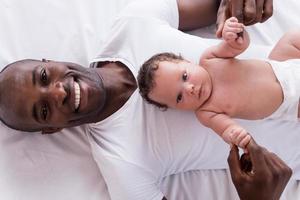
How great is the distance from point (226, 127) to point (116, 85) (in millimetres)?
425

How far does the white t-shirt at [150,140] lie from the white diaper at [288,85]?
0.20m

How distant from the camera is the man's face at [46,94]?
1.39m

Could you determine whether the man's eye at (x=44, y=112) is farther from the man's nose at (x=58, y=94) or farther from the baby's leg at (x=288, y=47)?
the baby's leg at (x=288, y=47)

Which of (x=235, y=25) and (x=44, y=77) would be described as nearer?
(x=235, y=25)

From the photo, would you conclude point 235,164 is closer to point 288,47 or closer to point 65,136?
point 288,47

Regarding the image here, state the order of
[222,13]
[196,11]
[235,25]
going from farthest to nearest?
[196,11]
[222,13]
[235,25]

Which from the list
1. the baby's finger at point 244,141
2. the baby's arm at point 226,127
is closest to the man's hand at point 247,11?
the baby's arm at point 226,127

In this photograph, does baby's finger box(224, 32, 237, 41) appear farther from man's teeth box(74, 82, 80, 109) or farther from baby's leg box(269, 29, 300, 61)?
man's teeth box(74, 82, 80, 109)

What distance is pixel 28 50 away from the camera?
5.44ft

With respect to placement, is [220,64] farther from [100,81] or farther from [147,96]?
[100,81]

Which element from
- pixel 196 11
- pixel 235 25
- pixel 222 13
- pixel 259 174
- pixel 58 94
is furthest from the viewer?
pixel 196 11

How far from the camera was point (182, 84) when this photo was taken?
1.35m

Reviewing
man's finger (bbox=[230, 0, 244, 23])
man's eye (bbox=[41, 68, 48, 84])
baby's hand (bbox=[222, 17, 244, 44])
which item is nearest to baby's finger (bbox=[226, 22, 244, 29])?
baby's hand (bbox=[222, 17, 244, 44])

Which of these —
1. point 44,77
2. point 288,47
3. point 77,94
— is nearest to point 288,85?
point 288,47
